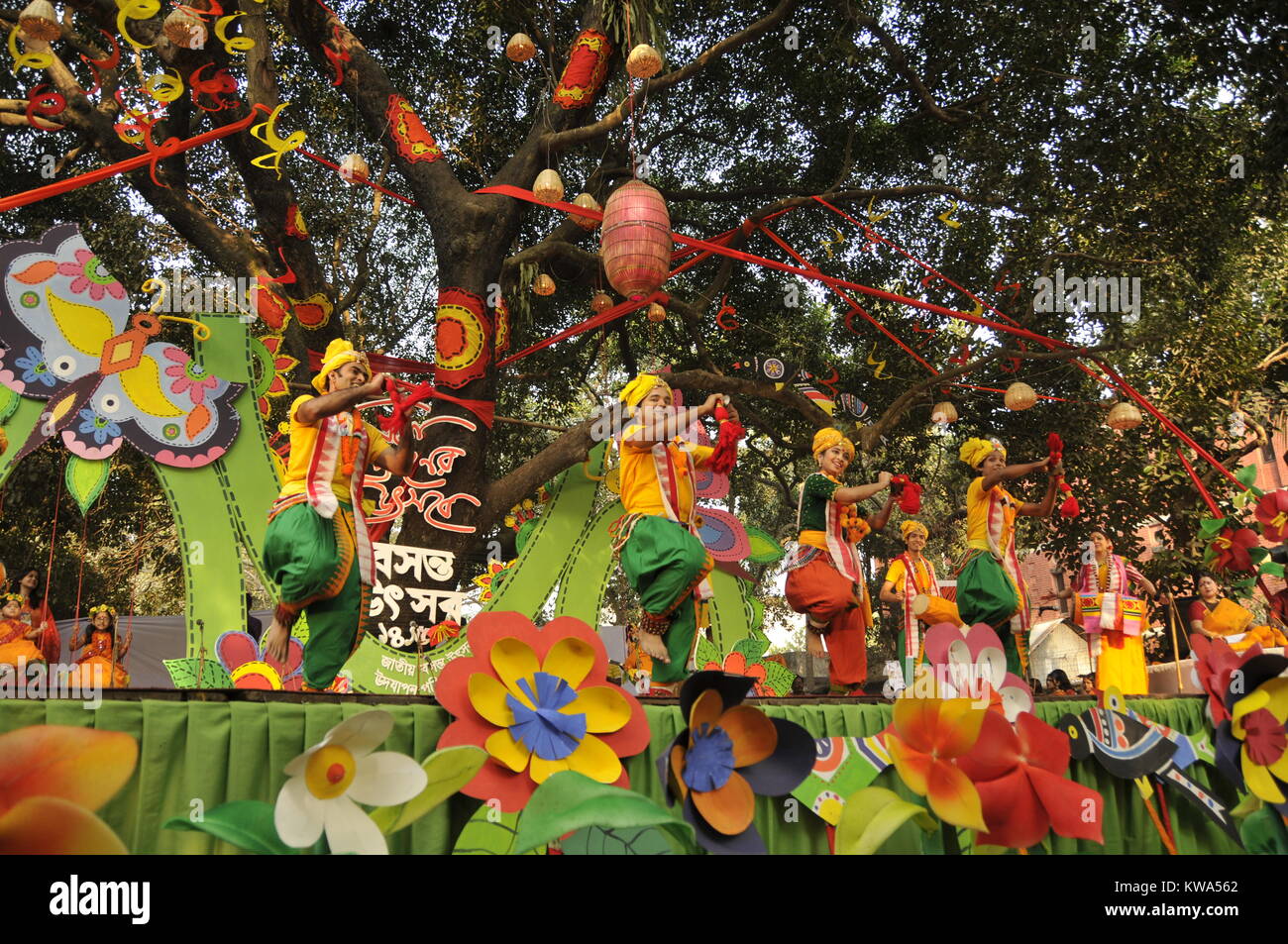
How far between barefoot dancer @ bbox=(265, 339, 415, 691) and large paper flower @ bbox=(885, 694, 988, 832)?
6.82 ft

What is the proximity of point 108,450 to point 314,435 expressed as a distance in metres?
2.44

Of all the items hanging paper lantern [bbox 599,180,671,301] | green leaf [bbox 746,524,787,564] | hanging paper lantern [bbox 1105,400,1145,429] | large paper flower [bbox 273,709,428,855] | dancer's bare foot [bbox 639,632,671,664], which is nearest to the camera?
large paper flower [bbox 273,709,428,855]

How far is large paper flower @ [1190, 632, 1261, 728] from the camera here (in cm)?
392

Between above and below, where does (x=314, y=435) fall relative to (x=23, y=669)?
above

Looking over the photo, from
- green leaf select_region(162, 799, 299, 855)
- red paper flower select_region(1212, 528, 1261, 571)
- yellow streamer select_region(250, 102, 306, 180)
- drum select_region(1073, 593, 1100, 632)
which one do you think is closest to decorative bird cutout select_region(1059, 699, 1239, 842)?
green leaf select_region(162, 799, 299, 855)

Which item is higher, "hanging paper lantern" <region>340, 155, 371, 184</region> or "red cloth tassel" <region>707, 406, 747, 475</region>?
"hanging paper lantern" <region>340, 155, 371, 184</region>

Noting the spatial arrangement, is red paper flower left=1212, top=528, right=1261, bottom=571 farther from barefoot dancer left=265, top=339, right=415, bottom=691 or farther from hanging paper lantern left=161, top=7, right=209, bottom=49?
hanging paper lantern left=161, top=7, right=209, bottom=49

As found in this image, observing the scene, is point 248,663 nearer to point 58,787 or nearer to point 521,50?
point 58,787

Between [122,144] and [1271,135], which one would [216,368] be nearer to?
[122,144]

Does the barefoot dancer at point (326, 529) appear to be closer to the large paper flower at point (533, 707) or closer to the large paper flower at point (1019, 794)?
the large paper flower at point (533, 707)

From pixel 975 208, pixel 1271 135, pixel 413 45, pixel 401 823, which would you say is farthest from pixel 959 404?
pixel 401 823

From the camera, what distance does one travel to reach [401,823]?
201 centimetres

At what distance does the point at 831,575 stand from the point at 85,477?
403 cm

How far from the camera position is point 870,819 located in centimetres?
223
